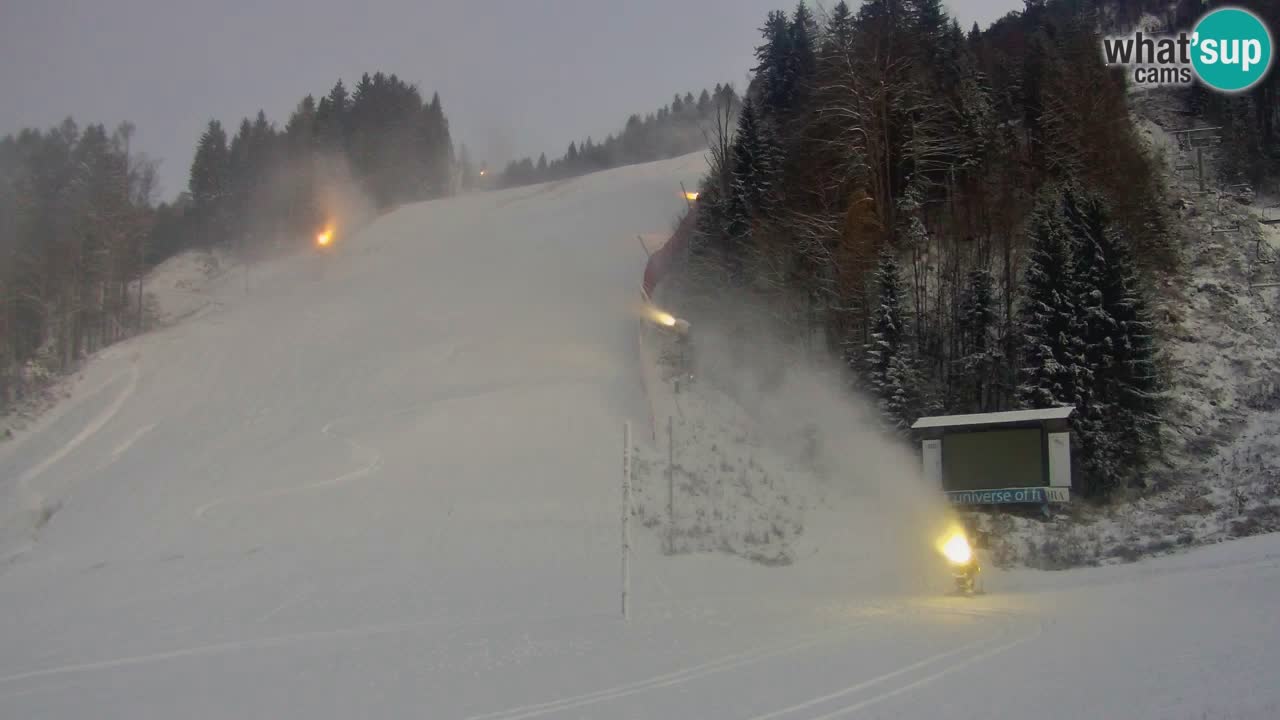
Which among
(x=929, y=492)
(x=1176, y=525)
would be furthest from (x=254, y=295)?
(x=1176, y=525)

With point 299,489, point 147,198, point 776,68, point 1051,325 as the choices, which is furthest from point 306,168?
point 1051,325

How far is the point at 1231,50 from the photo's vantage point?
3888 centimetres

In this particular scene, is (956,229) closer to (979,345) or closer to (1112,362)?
(979,345)

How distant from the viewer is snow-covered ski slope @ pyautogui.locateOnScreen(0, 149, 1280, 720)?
8.73m

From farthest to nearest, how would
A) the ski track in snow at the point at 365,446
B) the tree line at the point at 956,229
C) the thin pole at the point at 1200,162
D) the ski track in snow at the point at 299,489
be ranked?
1. the thin pole at the point at 1200,162
2. the tree line at the point at 956,229
3. the ski track in snow at the point at 365,446
4. the ski track in snow at the point at 299,489

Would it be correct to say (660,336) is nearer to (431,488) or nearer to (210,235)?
(431,488)

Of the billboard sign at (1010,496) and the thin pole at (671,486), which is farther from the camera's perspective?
the thin pole at (671,486)

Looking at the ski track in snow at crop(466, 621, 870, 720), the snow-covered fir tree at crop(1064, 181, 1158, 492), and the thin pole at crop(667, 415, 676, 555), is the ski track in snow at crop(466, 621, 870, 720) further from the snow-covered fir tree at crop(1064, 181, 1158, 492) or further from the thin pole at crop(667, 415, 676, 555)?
the snow-covered fir tree at crop(1064, 181, 1158, 492)

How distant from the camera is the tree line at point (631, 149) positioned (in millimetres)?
122812

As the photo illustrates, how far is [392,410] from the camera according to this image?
30.2 m

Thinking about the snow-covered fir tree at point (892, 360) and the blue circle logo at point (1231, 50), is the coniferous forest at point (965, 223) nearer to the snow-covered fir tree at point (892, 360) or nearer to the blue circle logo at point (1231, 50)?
the snow-covered fir tree at point (892, 360)

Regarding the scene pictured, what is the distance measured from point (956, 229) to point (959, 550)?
19.8m

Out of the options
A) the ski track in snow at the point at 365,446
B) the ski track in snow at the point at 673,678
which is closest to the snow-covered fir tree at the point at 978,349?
the ski track in snow at the point at 365,446

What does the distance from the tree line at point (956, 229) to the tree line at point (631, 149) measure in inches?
3211
